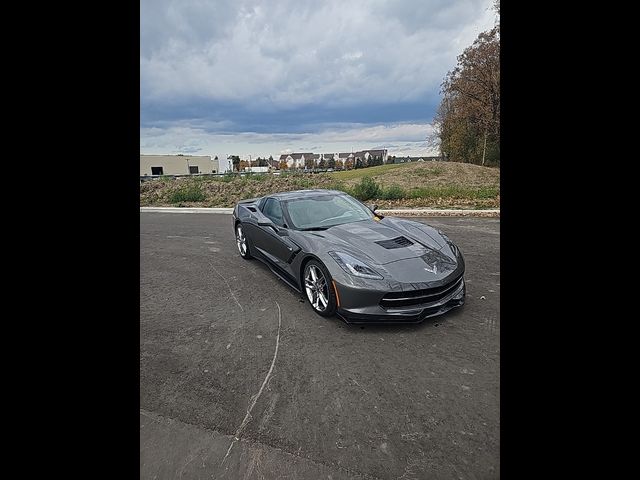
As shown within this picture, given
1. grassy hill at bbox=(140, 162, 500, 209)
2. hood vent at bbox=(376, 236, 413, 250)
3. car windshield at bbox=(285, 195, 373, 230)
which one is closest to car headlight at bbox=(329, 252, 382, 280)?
hood vent at bbox=(376, 236, 413, 250)

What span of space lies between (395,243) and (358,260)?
1.91 feet

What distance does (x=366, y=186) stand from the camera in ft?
42.4

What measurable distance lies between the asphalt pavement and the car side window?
102cm

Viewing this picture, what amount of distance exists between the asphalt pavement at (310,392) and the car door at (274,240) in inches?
19.3

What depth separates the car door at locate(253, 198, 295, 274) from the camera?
400cm

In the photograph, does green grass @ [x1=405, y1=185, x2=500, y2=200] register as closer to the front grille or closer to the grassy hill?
the grassy hill

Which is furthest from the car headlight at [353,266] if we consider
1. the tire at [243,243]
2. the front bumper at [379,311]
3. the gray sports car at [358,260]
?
the tire at [243,243]

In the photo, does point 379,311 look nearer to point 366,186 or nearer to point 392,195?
point 392,195

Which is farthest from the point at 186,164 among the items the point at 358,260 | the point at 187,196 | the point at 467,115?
the point at 358,260

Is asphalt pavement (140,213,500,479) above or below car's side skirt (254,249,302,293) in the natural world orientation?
below

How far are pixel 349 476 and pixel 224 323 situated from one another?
210cm
